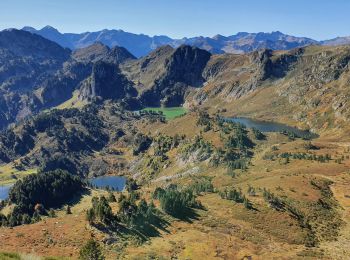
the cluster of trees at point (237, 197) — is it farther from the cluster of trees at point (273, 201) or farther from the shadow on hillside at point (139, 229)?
the shadow on hillside at point (139, 229)

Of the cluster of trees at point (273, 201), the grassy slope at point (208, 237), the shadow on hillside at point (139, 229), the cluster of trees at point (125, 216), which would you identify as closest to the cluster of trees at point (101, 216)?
the cluster of trees at point (125, 216)

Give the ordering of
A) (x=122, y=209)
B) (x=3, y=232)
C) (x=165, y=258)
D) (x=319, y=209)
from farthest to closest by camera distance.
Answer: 1. (x=319, y=209)
2. (x=122, y=209)
3. (x=3, y=232)
4. (x=165, y=258)

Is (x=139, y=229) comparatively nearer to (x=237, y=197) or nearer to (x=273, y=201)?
(x=237, y=197)

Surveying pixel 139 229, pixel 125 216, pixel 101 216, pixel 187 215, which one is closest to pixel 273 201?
pixel 187 215

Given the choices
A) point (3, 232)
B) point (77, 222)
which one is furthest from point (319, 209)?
point (3, 232)

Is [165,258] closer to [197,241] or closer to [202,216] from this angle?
[197,241]

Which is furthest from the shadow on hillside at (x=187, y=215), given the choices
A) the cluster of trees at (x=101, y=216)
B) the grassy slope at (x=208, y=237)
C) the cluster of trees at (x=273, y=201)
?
the cluster of trees at (x=273, y=201)

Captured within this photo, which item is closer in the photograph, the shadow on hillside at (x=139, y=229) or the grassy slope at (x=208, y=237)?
the grassy slope at (x=208, y=237)

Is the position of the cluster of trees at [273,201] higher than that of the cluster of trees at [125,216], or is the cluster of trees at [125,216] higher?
the cluster of trees at [273,201]

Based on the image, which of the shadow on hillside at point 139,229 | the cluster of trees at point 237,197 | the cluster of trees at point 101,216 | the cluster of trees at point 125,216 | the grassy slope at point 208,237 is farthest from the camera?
the cluster of trees at point 237,197

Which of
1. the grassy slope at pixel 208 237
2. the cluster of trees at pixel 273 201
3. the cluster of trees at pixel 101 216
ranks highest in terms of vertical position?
the cluster of trees at pixel 273 201

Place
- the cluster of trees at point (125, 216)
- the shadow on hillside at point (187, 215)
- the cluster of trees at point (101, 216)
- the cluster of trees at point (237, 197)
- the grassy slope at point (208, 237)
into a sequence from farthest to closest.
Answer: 1. the cluster of trees at point (237, 197)
2. the shadow on hillside at point (187, 215)
3. the cluster of trees at point (125, 216)
4. the cluster of trees at point (101, 216)
5. the grassy slope at point (208, 237)
